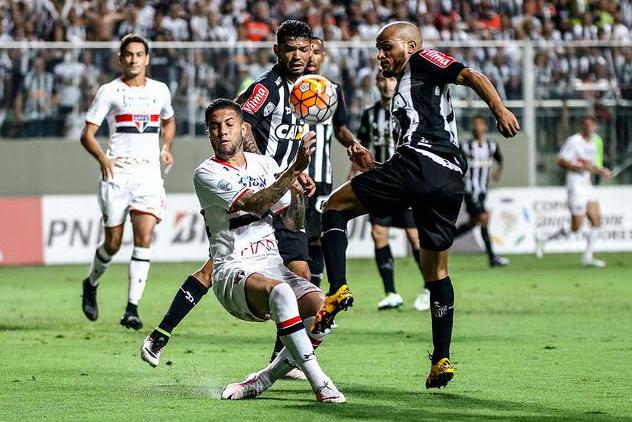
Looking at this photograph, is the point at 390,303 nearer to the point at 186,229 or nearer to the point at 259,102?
the point at 259,102

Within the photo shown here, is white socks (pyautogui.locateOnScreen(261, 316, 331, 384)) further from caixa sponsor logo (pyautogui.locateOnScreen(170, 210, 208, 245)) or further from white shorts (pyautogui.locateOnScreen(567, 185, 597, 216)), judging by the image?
white shorts (pyautogui.locateOnScreen(567, 185, 597, 216))

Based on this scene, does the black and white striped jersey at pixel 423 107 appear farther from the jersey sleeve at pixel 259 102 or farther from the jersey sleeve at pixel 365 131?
the jersey sleeve at pixel 365 131

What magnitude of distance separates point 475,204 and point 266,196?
13348 millimetres

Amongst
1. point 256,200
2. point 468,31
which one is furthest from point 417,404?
point 468,31

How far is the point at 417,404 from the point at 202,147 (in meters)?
15.7

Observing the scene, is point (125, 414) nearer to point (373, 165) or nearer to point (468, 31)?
point (373, 165)

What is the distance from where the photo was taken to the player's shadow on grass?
691 cm

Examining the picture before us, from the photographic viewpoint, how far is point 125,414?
7.14m

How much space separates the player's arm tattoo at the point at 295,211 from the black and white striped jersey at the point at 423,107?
71cm

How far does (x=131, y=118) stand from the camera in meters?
12.3

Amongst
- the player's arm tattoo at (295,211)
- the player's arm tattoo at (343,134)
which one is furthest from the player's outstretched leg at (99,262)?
the player's arm tattoo at (295,211)

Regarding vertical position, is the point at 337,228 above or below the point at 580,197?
above

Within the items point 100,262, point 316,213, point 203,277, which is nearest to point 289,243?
point 203,277

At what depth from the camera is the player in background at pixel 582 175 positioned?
20906 millimetres
